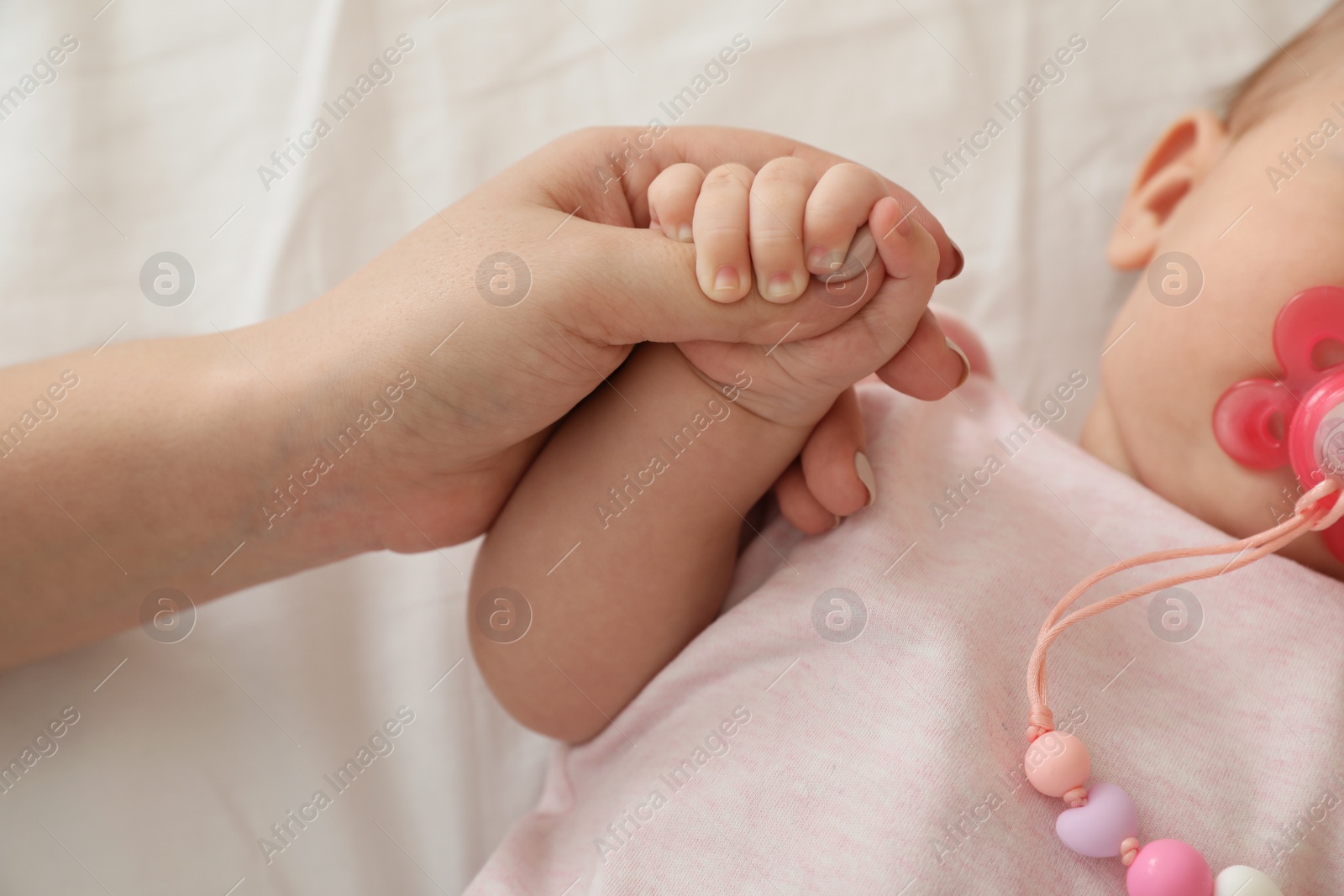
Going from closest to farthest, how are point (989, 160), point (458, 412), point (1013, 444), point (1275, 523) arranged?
point (458, 412) → point (1275, 523) → point (1013, 444) → point (989, 160)

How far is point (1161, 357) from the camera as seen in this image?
89 cm

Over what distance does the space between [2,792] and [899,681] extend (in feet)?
2.48

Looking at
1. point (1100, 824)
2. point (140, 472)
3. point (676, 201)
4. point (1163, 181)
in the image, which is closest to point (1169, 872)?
point (1100, 824)

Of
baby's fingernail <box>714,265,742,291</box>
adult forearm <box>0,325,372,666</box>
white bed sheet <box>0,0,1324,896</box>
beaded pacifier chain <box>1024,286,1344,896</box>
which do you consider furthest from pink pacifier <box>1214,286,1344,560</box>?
adult forearm <box>0,325,372,666</box>

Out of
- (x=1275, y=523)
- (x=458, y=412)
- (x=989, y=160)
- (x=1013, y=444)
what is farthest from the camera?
(x=989, y=160)

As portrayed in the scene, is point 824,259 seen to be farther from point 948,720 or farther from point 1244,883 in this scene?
point 1244,883

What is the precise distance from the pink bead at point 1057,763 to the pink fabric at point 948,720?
31mm

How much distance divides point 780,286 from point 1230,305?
440 millimetres

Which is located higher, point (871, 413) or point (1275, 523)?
point (871, 413)

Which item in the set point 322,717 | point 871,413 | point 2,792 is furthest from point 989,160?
point 2,792

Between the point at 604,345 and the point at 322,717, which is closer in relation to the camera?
the point at 604,345

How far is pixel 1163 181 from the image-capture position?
1051 mm

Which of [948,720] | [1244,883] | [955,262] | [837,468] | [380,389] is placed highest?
[380,389]

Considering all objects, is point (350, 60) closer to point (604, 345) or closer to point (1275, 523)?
point (604, 345)
